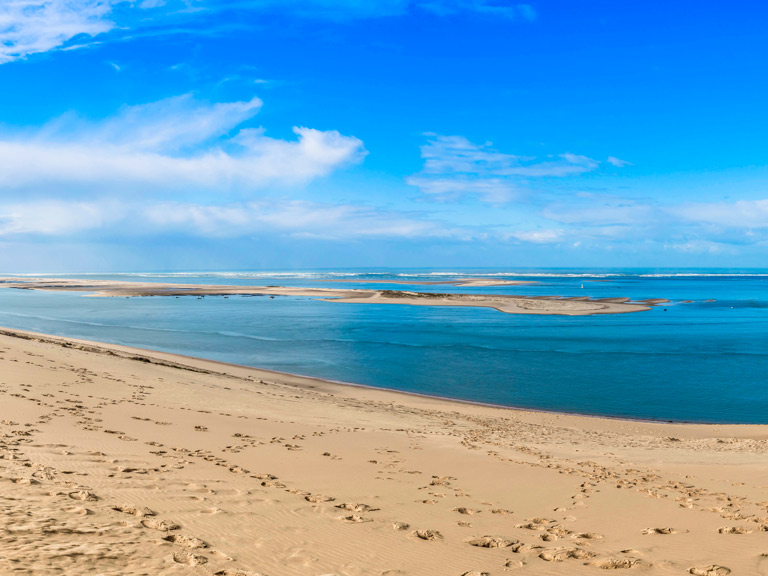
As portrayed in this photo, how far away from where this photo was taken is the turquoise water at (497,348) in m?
21.0

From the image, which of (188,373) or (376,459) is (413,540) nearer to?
(376,459)

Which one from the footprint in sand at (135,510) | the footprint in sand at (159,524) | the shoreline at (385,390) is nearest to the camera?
the footprint in sand at (159,524)

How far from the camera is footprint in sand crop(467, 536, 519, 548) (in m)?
6.38

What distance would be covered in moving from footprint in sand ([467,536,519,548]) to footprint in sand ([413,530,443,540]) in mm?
411

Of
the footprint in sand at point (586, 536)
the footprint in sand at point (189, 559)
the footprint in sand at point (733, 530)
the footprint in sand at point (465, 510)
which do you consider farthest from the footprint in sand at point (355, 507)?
the footprint in sand at point (733, 530)

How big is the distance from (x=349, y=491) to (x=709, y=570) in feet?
16.0

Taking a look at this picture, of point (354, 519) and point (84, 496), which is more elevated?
point (84, 496)

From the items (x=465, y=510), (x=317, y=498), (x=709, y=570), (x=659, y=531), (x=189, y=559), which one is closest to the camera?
(x=189, y=559)

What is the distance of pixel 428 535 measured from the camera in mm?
6656

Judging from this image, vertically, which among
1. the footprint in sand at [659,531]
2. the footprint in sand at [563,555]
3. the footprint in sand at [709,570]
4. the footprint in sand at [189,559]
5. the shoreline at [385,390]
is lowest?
the shoreline at [385,390]

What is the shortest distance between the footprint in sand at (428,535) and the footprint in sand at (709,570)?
2832 mm

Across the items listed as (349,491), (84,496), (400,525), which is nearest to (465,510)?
(400,525)

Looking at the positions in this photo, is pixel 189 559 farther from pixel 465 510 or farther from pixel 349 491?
pixel 465 510

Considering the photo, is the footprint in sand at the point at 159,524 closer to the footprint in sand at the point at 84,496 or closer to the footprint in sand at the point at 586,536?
the footprint in sand at the point at 84,496
